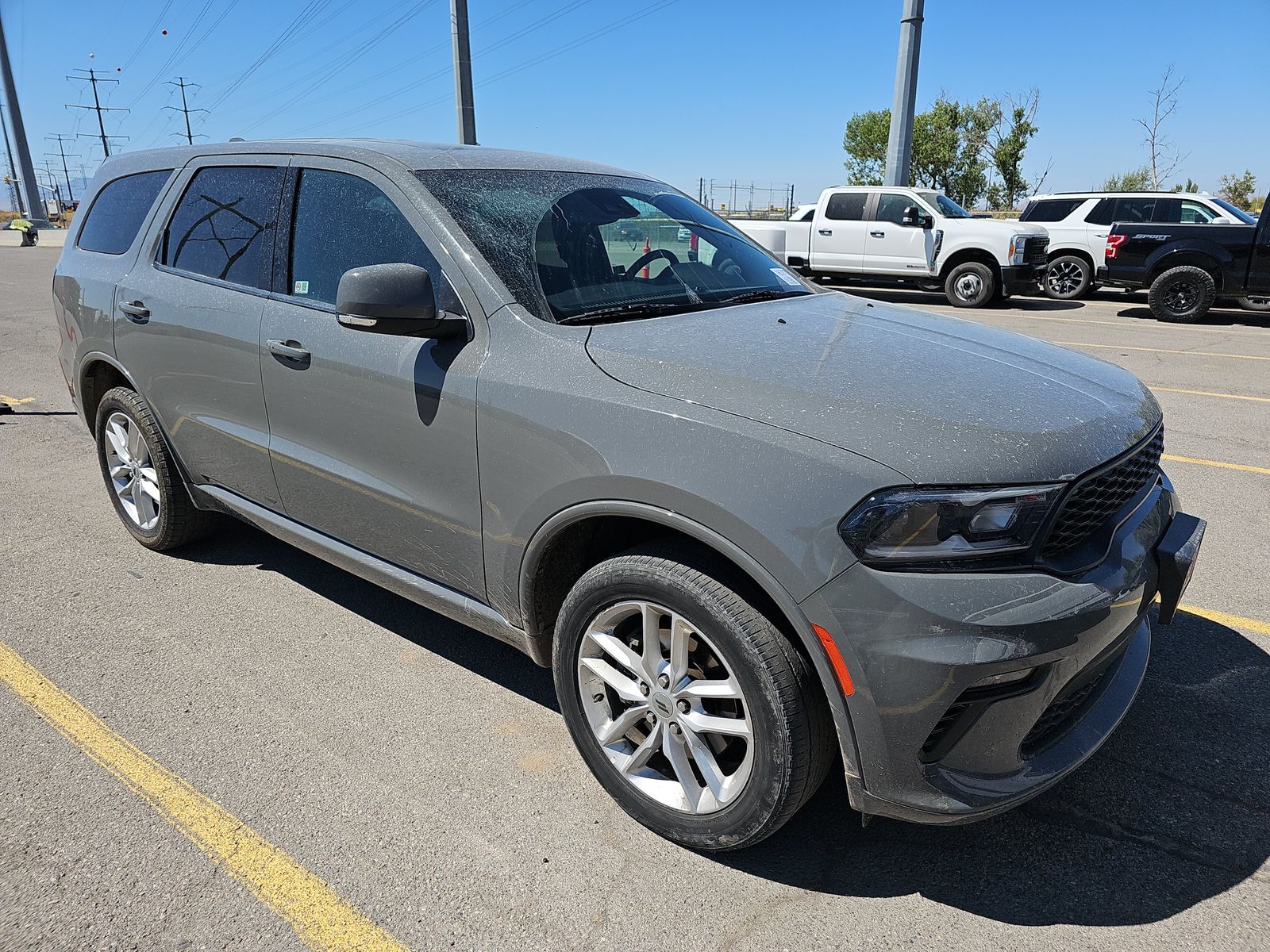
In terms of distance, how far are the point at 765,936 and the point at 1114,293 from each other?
1820 centimetres

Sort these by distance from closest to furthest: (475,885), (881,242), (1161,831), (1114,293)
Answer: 1. (475,885)
2. (1161,831)
3. (881,242)
4. (1114,293)

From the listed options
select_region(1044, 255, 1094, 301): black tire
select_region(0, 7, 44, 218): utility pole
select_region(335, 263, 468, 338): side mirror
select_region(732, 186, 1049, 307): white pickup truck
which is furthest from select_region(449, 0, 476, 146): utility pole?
select_region(0, 7, 44, 218): utility pole

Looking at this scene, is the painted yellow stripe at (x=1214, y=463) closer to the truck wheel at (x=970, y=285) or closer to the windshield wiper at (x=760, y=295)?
the windshield wiper at (x=760, y=295)

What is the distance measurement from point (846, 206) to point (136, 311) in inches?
547

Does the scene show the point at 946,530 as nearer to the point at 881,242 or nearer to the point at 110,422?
the point at 110,422

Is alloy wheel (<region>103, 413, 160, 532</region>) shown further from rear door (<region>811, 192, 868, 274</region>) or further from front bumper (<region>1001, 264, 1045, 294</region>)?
rear door (<region>811, 192, 868, 274</region>)

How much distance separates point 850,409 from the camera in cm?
206

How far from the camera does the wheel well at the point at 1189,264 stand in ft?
40.8

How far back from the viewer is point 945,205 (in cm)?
1521

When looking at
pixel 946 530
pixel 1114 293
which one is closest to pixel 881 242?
pixel 1114 293

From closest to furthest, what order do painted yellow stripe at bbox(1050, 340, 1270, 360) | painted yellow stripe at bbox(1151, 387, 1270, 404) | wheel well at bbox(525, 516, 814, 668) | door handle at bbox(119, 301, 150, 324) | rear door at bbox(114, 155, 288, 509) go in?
wheel well at bbox(525, 516, 814, 668), rear door at bbox(114, 155, 288, 509), door handle at bbox(119, 301, 150, 324), painted yellow stripe at bbox(1151, 387, 1270, 404), painted yellow stripe at bbox(1050, 340, 1270, 360)

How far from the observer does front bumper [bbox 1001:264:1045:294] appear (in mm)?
14109

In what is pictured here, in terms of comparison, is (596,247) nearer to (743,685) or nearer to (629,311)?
(629,311)

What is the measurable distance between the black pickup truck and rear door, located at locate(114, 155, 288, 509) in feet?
43.1
